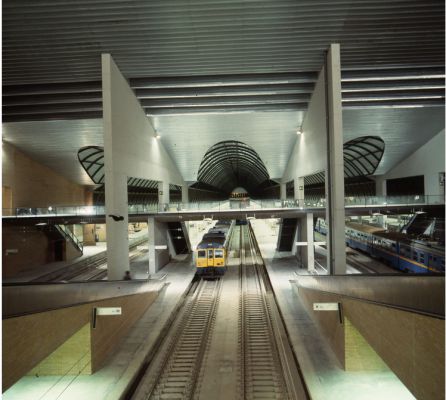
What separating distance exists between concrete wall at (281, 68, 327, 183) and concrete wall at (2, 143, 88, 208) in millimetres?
19198

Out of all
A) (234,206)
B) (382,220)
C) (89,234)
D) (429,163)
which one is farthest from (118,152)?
(429,163)

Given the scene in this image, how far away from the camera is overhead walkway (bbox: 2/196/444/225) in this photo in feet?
57.6

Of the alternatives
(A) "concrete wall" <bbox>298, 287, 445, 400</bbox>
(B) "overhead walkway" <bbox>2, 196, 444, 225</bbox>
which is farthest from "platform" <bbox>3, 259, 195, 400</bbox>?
(B) "overhead walkway" <bbox>2, 196, 444, 225</bbox>

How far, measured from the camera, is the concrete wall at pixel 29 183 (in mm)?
20312

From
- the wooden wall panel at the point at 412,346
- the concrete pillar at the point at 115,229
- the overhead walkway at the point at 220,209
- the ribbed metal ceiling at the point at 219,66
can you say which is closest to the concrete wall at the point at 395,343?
the wooden wall panel at the point at 412,346

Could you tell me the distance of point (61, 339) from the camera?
6.93 m

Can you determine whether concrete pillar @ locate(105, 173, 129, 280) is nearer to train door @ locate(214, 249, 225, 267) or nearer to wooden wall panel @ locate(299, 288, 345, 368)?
train door @ locate(214, 249, 225, 267)

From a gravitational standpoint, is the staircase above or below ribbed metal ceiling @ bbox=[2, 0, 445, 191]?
below

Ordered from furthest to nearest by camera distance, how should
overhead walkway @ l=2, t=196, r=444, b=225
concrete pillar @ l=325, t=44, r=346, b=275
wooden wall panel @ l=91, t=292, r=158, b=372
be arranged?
overhead walkway @ l=2, t=196, r=444, b=225 < concrete pillar @ l=325, t=44, r=346, b=275 < wooden wall panel @ l=91, t=292, r=158, b=372

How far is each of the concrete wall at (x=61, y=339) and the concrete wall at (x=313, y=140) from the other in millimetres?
10522

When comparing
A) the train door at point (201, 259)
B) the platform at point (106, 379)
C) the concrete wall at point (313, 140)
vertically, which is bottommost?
the platform at point (106, 379)

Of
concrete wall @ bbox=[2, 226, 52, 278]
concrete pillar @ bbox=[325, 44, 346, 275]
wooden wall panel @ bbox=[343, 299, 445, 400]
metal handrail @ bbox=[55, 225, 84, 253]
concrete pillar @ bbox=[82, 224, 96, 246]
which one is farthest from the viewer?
concrete pillar @ bbox=[82, 224, 96, 246]

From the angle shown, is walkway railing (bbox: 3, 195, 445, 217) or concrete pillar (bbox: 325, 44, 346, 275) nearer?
concrete pillar (bbox: 325, 44, 346, 275)

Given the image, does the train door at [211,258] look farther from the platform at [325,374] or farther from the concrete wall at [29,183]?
the concrete wall at [29,183]
